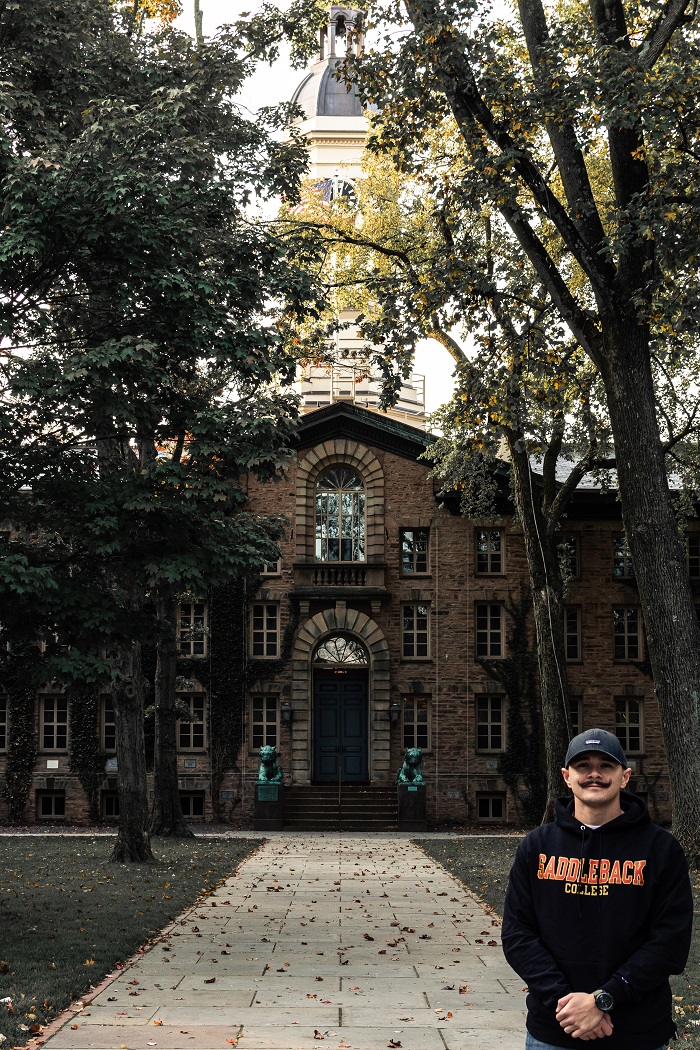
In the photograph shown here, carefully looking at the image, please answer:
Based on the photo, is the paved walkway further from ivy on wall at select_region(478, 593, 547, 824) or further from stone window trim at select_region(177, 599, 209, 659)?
stone window trim at select_region(177, 599, 209, 659)

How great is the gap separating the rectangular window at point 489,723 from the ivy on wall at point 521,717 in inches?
9.8

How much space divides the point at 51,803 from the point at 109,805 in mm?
1524

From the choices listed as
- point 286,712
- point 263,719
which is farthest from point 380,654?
point 263,719

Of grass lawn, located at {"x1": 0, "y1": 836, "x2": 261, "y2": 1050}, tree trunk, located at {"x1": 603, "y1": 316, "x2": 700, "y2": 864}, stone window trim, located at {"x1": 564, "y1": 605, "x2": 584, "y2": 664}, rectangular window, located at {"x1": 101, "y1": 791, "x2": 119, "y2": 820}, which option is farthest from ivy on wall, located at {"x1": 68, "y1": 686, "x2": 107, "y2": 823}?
tree trunk, located at {"x1": 603, "y1": 316, "x2": 700, "y2": 864}

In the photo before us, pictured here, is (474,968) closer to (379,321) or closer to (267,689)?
(379,321)

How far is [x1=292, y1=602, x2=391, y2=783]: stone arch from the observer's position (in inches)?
1270

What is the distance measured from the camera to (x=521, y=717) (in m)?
32.7

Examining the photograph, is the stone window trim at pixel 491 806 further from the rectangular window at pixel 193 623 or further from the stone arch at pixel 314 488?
the rectangular window at pixel 193 623

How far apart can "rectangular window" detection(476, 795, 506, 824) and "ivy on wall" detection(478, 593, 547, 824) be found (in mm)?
434

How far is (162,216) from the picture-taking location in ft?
36.1

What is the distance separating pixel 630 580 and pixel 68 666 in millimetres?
24620

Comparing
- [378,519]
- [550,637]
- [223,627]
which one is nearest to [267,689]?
[223,627]

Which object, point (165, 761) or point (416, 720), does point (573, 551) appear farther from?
point (165, 761)

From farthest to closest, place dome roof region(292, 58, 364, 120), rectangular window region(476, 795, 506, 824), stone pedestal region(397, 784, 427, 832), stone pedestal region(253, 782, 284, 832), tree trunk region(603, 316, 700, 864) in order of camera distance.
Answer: dome roof region(292, 58, 364, 120)
rectangular window region(476, 795, 506, 824)
stone pedestal region(397, 784, 427, 832)
stone pedestal region(253, 782, 284, 832)
tree trunk region(603, 316, 700, 864)
